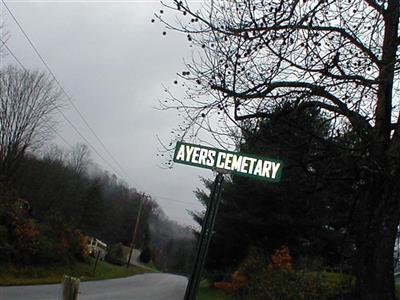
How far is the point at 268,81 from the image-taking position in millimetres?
9586

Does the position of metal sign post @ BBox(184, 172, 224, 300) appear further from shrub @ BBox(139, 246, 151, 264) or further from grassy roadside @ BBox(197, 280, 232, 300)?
shrub @ BBox(139, 246, 151, 264)

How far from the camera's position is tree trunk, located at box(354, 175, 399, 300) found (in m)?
9.69

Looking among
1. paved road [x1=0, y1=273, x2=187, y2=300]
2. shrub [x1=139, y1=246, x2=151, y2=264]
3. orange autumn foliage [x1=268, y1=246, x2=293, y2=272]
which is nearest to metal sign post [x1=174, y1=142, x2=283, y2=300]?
orange autumn foliage [x1=268, y1=246, x2=293, y2=272]

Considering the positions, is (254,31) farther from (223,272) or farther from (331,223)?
(223,272)

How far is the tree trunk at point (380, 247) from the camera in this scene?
31.8 ft

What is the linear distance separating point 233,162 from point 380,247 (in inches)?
161

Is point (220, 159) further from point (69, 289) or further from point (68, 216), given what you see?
point (68, 216)

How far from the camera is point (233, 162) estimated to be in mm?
7012

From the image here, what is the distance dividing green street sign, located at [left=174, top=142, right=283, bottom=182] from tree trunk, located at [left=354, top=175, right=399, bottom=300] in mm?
3488

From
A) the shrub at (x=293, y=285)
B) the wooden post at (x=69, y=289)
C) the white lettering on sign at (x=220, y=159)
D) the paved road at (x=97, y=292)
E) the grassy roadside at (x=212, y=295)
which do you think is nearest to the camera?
the wooden post at (x=69, y=289)

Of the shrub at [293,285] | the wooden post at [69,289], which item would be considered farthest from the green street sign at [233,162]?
the shrub at [293,285]

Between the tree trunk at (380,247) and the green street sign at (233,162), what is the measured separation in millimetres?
3488

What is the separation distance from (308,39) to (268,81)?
126 cm

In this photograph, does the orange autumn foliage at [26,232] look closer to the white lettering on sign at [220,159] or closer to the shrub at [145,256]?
the white lettering on sign at [220,159]
